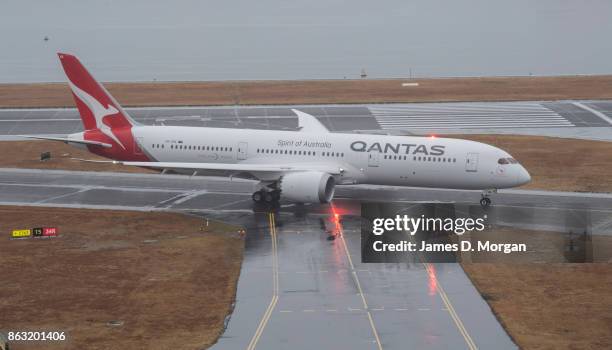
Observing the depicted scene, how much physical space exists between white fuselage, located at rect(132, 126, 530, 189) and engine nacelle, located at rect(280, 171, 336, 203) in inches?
120

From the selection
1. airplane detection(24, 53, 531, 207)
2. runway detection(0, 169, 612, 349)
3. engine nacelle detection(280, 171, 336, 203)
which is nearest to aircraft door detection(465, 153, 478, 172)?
airplane detection(24, 53, 531, 207)

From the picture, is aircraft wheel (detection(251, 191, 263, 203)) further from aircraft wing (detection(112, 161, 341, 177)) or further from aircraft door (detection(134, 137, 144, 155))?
aircraft door (detection(134, 137, 144, 155))

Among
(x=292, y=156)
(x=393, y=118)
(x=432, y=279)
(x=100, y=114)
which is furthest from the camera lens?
(x=393, y=118)

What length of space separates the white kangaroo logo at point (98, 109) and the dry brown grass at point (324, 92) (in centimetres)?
4496

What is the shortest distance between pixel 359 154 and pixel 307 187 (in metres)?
5.51

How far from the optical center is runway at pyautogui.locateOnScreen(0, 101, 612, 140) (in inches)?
3644

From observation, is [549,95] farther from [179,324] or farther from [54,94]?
[179,324]

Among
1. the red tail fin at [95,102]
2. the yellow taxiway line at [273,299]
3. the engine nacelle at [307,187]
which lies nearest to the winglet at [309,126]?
the engine nacelle at [307,187]

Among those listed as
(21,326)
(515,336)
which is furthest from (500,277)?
(21,326)

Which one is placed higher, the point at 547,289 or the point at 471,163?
the point at 471,163

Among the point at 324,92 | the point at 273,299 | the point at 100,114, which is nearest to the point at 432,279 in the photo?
the point at 273,299

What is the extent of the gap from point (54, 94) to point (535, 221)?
266 ft

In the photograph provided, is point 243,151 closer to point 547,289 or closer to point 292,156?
point 292,156

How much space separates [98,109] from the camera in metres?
64.9
